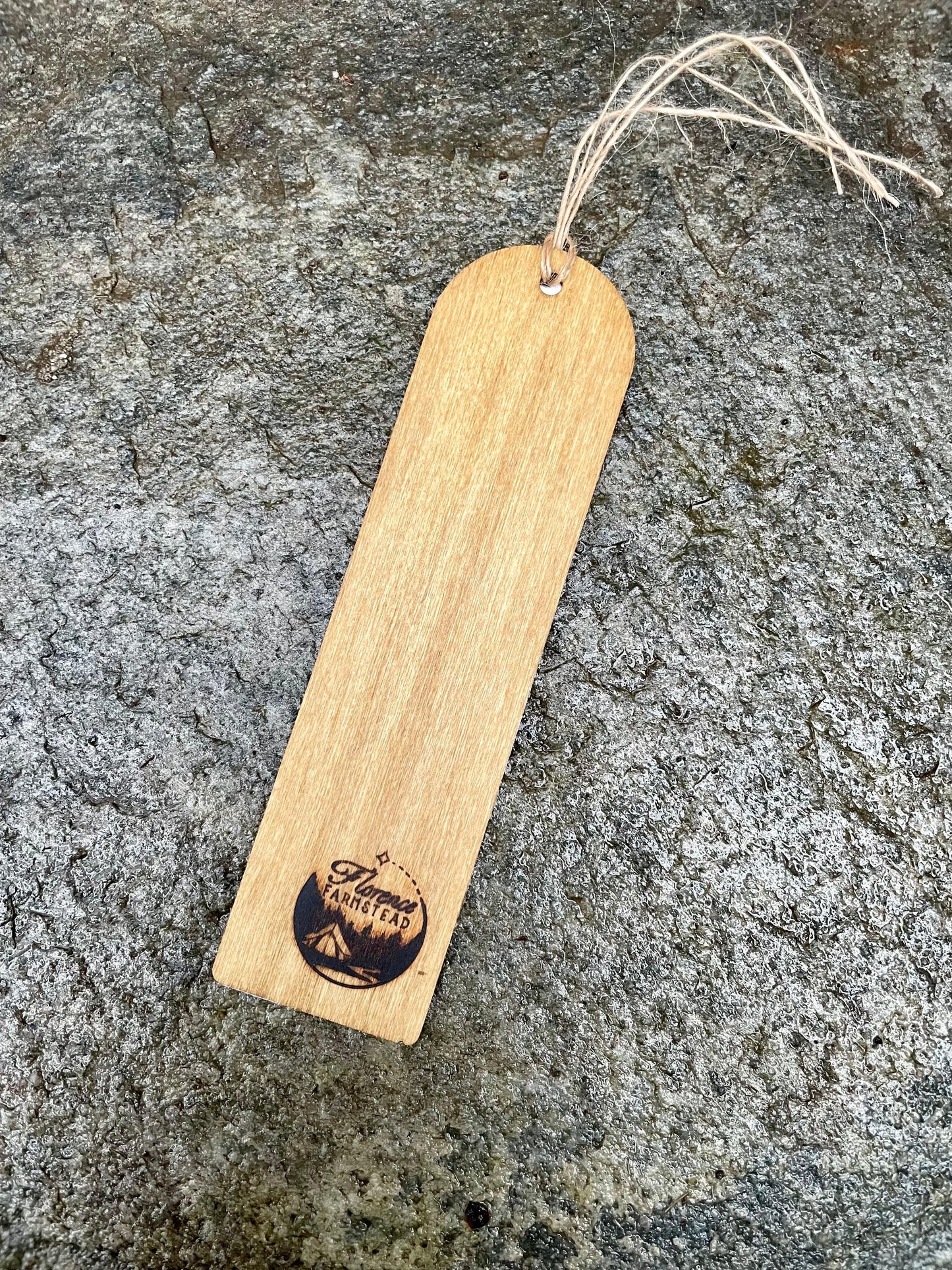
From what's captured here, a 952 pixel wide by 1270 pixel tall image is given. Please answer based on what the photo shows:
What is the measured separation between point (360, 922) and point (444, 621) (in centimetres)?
32

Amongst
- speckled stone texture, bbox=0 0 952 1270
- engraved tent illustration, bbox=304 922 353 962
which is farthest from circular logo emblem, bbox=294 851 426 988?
speckled stone texture, bbox=0 0 952 1270

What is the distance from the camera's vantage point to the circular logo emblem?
35.2 inches

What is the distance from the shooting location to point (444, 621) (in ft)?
3.00

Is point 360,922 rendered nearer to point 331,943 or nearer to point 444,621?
point 331,943

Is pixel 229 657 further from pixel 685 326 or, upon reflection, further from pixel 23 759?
pixel 685 326

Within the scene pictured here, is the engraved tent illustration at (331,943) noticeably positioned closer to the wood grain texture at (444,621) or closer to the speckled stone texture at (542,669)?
the wood grain texture at (444,621)

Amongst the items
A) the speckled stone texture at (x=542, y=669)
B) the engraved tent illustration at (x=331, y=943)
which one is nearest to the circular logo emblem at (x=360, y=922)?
the engraved tent illustration at (x=331, y=943)

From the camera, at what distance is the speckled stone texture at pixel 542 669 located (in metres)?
1.02

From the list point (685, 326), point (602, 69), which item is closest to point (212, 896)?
point (685, 326)

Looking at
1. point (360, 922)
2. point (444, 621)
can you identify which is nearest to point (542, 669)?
point (444, 621)

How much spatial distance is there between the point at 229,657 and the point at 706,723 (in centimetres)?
59

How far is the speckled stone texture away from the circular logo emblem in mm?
175

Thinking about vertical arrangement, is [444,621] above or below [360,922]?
above

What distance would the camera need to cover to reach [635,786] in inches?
42.3
